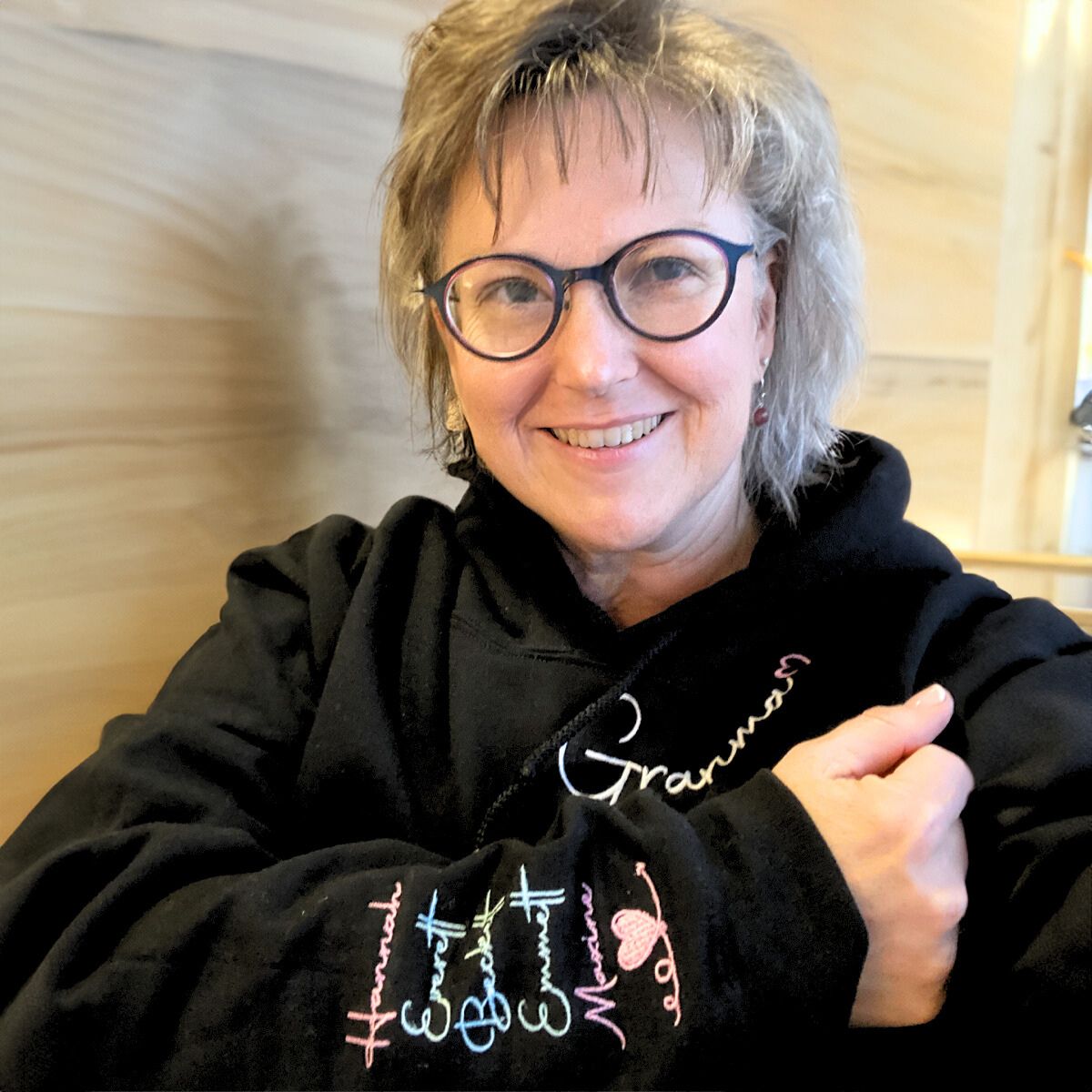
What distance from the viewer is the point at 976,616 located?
0.79 meters

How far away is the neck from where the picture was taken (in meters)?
0.89

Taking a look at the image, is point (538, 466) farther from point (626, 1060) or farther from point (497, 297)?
point (626, 1060)

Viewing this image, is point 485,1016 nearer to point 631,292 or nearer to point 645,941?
point 645,941

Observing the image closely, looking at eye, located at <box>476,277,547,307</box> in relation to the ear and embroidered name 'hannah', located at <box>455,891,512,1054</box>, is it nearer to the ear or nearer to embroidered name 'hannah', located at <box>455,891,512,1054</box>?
the ear

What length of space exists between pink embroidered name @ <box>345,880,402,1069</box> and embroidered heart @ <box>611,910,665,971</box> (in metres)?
0.15

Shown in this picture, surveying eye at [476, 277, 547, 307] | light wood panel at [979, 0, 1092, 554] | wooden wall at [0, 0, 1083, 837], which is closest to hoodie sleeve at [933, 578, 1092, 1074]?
eye at [476, 277, 547, 307]

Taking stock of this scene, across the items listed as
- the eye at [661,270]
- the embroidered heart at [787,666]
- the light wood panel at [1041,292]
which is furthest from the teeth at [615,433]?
the light wood panel at [1041,292]

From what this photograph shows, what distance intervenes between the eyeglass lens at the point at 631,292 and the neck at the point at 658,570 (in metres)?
0.22

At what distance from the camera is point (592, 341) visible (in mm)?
726

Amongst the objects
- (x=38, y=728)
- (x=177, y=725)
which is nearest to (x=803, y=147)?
(x=177, y=725)

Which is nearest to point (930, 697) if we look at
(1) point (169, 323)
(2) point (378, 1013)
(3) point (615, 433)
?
(3) point (615, 433)

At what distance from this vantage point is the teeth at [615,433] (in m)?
0.78

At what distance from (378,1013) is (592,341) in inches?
19.3

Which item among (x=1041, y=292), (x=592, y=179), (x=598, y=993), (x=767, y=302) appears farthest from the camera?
(x=1041, y=292)
